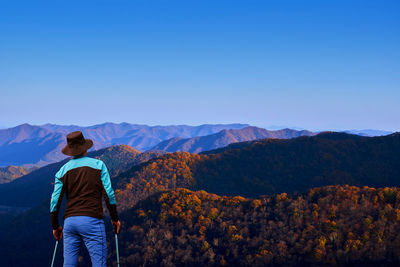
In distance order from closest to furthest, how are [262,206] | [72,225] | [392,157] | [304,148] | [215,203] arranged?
1. [72,225]
2. [262,206]
3. [215,203]
4. [392,157]
5. [304,148]

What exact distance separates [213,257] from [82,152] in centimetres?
5742

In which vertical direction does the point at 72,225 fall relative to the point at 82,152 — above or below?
below

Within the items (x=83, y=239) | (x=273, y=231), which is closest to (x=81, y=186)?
(x=83, y=239)

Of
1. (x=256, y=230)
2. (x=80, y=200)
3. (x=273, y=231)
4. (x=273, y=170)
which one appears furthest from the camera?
(x=273, y=170)

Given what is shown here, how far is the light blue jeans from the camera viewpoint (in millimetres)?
8016

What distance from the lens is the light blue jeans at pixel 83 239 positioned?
8.02m

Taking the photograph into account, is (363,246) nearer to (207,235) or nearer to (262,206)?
(262,206)

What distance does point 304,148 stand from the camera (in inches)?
7534

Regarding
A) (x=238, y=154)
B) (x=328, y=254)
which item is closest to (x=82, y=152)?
(x=328, y=254)

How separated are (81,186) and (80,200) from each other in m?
0.37

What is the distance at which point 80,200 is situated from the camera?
26.6 ft

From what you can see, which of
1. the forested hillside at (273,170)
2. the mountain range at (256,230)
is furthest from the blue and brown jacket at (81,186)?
the forested hillside at (273,170)

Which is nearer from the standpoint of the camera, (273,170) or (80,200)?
(80,200)

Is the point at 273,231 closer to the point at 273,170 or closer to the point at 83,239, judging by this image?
the point at 83,239
